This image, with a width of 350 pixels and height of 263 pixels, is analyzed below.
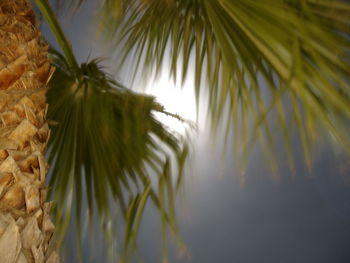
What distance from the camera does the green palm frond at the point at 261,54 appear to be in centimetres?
54

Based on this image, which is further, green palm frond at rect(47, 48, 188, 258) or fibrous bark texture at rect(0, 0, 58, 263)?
green palm frond at rect(47, 48, 188, 258)

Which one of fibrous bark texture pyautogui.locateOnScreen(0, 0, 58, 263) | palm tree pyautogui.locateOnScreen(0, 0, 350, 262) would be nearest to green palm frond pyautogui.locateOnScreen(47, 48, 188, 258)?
palm tree pyautogui.locateOnScreen(0, 0, 350, 262)

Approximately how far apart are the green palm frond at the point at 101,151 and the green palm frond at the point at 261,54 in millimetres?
168

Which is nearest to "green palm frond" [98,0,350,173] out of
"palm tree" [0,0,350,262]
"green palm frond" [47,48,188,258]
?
"palm tree" [0,0,350,262]

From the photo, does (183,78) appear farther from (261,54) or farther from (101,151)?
(101,151)

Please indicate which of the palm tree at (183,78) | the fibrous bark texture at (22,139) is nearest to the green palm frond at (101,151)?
the palm tree at (183,78)

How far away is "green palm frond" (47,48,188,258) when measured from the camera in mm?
920

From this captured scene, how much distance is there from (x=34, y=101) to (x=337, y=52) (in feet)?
1.74

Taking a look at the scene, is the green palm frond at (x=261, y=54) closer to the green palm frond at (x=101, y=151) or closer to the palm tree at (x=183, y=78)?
the palm tree at (x=183, y=78)

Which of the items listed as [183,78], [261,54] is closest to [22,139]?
[183,78]

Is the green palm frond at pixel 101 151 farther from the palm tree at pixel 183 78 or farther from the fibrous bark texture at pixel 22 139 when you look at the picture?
the fibrous bark texture at pixel 22 139

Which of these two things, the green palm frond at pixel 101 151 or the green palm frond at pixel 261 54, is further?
the green palm frond at pixel 101 151

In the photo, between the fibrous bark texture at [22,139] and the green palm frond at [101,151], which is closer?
the fibrous bark texture at [22,139]

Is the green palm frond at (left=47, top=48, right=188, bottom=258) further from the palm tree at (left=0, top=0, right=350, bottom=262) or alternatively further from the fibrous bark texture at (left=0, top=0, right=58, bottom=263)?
the fibrous bark texture at (left=0, top=0, right=58, bottom=263)
